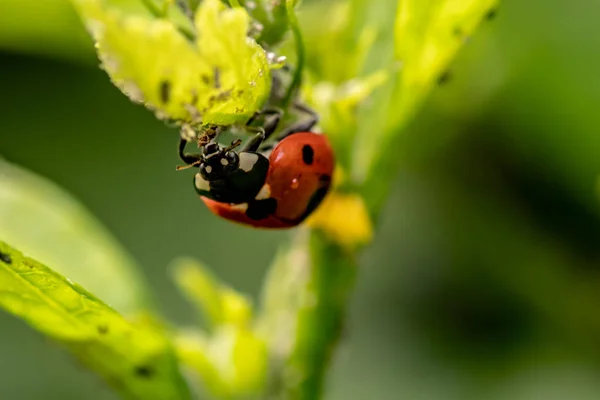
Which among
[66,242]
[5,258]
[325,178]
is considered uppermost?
[66,242]

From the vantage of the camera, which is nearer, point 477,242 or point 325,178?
point 325,178

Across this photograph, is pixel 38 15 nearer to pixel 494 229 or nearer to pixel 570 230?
pixel 494 229

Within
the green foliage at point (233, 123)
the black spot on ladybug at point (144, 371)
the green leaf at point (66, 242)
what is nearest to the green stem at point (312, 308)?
the green foliage at point (233, 123)

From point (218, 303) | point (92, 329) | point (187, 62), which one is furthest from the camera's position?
point (218, 303)

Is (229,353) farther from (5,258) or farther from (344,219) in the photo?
(5,258)

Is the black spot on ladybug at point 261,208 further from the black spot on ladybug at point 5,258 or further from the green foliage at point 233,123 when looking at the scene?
the black spot on ladybug at point 5,258

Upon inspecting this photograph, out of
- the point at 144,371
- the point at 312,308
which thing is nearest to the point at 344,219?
the point at 312,308

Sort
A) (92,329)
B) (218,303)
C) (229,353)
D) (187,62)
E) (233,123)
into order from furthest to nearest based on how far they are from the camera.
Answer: (218,303)
(229,353)
(92,329)
(233,123)
(187,62)
